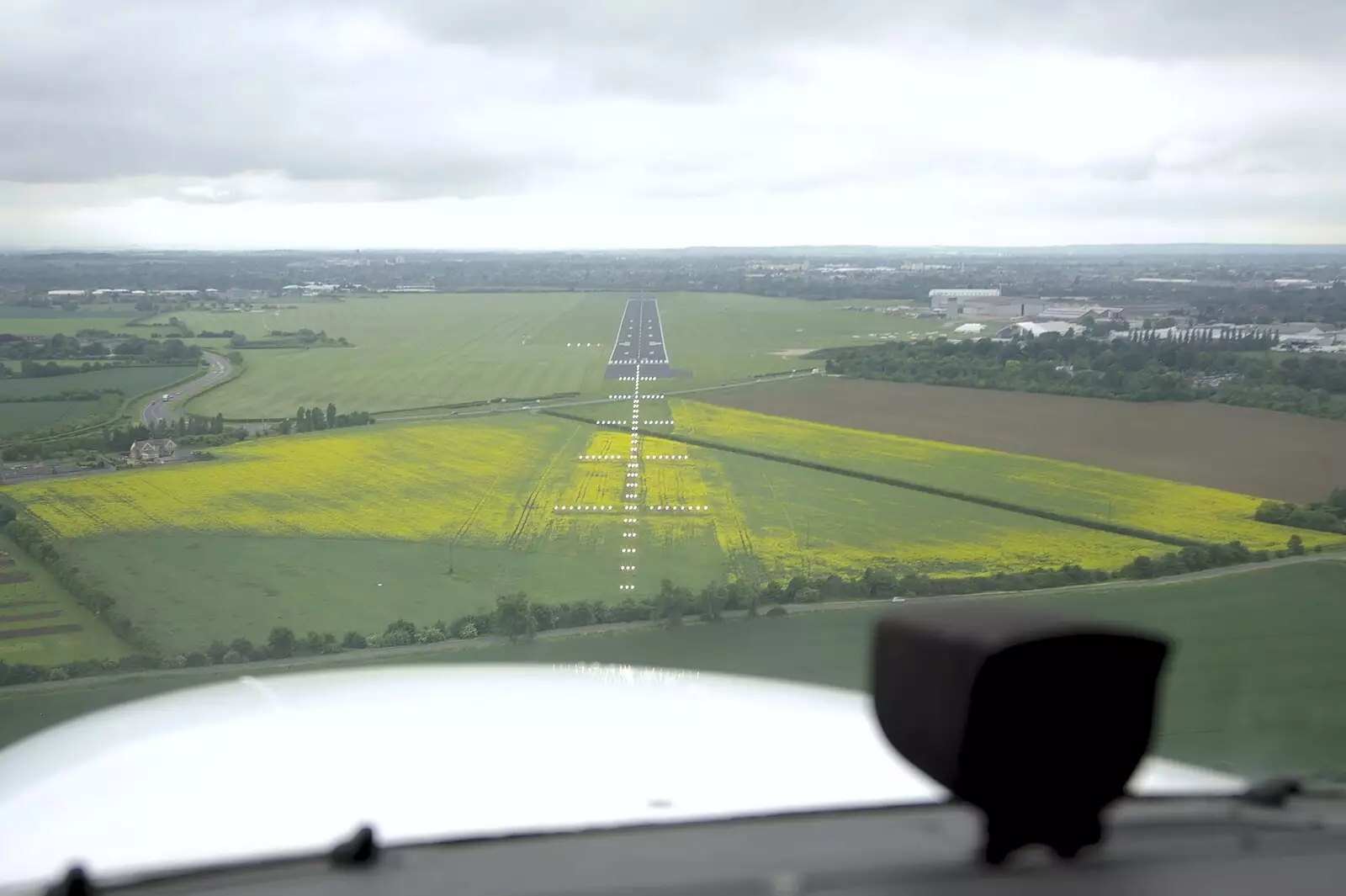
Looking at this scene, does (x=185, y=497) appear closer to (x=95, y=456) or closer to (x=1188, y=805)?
(x=95, y=456)

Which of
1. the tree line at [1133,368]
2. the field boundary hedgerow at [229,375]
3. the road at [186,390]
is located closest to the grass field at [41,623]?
the road at [186,390]

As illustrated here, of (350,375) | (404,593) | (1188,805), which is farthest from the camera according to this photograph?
(350,375)

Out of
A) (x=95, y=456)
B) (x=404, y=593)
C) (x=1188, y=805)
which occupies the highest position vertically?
(x=1188, y=805)

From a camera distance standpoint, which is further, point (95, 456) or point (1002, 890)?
point (95, 456)

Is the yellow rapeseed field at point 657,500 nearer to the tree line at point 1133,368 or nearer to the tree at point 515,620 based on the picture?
the tree at point 515,620

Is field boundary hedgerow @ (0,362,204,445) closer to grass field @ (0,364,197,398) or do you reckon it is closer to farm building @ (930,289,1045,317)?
grass field @ (0,364,197,398)

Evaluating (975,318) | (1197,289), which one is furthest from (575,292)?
(1197,289)
